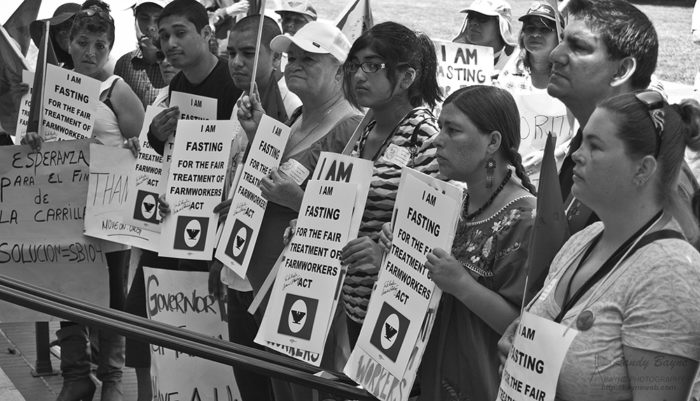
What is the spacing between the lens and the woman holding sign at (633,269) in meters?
2.50

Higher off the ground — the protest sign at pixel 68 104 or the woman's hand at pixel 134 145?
the protest sign at pixel 68 104

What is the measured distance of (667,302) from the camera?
250cm

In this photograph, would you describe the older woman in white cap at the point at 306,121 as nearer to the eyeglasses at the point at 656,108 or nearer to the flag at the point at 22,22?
the eyeglasses at the point at 656,108

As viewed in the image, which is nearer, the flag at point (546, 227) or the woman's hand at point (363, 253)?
the flag at point (546, 227)

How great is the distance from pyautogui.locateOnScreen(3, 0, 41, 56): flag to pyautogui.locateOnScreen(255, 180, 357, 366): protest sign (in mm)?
4038

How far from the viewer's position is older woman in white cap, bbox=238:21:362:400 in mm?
4711

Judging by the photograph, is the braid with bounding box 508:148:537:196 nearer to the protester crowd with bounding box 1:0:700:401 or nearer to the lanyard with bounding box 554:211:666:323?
the protester crowd with bounding box 1:0:700:401

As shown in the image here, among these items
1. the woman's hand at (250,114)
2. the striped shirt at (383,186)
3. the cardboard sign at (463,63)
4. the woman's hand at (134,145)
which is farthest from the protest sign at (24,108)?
the striped shirt at (383,186)

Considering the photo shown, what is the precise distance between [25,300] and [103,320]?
10.6 inches

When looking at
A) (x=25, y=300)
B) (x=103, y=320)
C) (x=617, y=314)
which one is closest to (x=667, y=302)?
(x=617, y=314)

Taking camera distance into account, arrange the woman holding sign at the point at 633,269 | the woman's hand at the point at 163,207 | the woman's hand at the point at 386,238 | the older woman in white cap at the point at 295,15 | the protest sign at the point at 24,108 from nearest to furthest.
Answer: the woman holding sign at the point at 633,269 → the woman's hand at the point at 386,238 → the woman's hand at the point at 163,207 → the protest sign at the point at 24,108 → the older woman in white cap at the point at 295,15

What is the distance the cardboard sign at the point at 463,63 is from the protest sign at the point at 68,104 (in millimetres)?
2291

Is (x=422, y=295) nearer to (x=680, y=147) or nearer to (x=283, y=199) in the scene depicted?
(x=680, y=147)

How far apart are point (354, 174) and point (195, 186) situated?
5.01 ft
